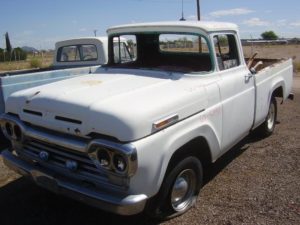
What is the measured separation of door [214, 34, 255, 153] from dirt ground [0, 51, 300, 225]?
0.50 meters

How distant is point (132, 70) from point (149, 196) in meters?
1.89

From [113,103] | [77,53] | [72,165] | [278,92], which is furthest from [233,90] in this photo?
[77,53]

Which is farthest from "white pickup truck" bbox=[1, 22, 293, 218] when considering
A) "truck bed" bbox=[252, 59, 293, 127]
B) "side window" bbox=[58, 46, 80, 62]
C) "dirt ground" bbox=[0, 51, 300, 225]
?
"side window" bbox=[58, 46, 80, 62]

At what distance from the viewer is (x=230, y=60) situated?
4793mm

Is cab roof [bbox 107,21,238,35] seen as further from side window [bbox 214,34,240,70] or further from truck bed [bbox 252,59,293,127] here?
truck bed [bbox 252,59,293,127]

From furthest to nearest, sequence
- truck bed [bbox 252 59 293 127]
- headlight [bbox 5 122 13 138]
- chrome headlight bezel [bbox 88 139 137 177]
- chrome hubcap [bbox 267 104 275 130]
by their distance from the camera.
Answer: chrome hubcap [bbox 267 104 275 130], truck bed [bbox 252 59 293 127], headlight [bbox 5 122 13 138], chrome headlight bezel [bbox 88 139 137 177]

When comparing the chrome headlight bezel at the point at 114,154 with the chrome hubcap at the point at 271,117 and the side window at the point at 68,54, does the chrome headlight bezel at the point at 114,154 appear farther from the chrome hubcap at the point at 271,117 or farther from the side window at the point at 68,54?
the side window at the point at 68,54

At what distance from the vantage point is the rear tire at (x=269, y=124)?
6.29m

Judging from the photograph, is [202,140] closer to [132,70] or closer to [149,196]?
[149,196]

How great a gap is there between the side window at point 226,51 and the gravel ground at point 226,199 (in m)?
1.37

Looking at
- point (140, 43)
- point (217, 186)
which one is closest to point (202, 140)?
point (217, 186)

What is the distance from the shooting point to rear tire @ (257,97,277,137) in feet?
20.6

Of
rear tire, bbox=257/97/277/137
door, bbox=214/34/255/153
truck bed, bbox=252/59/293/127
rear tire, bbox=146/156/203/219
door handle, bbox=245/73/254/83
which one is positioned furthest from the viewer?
rear tire, bbox=257/97/277/137

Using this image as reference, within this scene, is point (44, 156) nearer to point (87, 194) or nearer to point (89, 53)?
point (87, 194)
